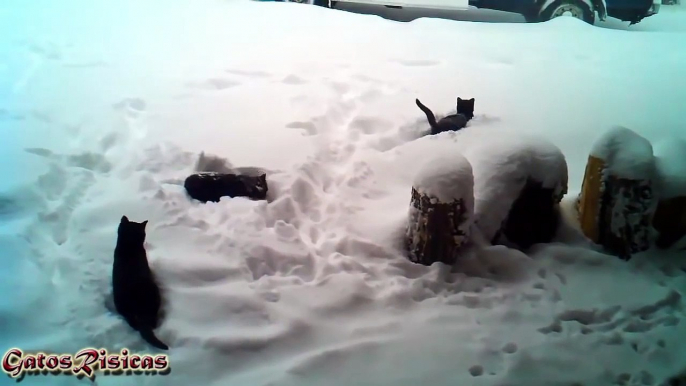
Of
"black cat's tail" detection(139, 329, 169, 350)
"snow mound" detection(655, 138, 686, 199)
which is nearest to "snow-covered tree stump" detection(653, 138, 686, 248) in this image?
"snow mound" detection(655, 138, 686, 199)

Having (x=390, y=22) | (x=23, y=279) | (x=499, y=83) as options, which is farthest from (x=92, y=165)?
(x=390, y=22)

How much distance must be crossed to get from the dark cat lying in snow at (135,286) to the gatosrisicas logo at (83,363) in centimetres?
10

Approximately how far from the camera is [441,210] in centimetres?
222

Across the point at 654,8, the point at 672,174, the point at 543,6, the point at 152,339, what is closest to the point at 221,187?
the point at 152,339

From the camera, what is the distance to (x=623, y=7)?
5086 mm

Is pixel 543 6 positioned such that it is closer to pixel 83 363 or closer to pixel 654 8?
pixel 654 8

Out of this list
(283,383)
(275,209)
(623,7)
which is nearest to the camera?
(283,383)

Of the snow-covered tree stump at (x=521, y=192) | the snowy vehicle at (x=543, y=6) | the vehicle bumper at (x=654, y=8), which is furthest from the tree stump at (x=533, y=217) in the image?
the vehicle bumper at (x=654, y=8)

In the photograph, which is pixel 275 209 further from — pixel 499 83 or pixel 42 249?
pixel 499 83

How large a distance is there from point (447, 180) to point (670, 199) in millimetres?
990

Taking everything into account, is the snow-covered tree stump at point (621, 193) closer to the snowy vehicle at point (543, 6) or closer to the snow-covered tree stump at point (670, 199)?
the snow-covered tree stump at point (670, 199)

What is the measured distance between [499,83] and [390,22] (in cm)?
168

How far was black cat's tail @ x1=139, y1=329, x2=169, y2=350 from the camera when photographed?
1.83 metres

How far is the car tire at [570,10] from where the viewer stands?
528cm
